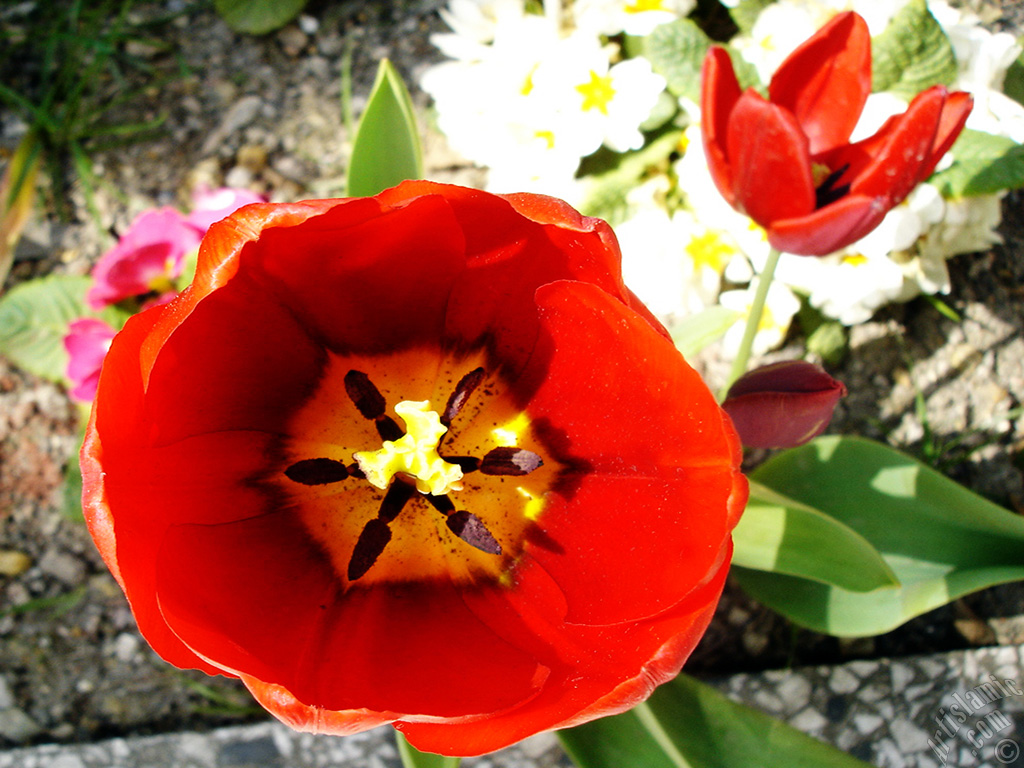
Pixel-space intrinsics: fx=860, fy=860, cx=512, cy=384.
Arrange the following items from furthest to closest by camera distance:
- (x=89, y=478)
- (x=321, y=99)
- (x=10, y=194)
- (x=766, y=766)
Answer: (x=321, y=99)
(x=10, y=194)
(x=766, y=766)
(x=89, y=478)

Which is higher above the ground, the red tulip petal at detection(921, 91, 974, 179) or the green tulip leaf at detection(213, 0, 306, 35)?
the red tulip petal at detection(921, 91, 974, 179)

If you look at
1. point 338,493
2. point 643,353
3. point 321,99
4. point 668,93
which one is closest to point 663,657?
point 643,353

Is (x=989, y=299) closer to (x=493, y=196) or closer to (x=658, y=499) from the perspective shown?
(x=658, y=499)

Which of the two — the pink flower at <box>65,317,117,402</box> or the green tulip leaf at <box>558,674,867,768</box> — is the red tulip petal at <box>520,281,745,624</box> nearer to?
the green tulip leaf at <box>558,674,867,768</box>

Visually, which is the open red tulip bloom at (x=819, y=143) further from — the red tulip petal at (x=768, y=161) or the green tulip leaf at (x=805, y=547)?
the green tulip leaf at (x=805, y=547)

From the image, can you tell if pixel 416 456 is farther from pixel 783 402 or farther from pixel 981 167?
pixel 981 167

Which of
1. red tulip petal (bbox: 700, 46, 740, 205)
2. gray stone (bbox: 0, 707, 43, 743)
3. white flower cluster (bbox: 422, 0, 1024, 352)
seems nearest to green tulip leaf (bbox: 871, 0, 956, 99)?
white flower cluster (bbox: 422, 0, 1024, 352)

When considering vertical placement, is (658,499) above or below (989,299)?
above
